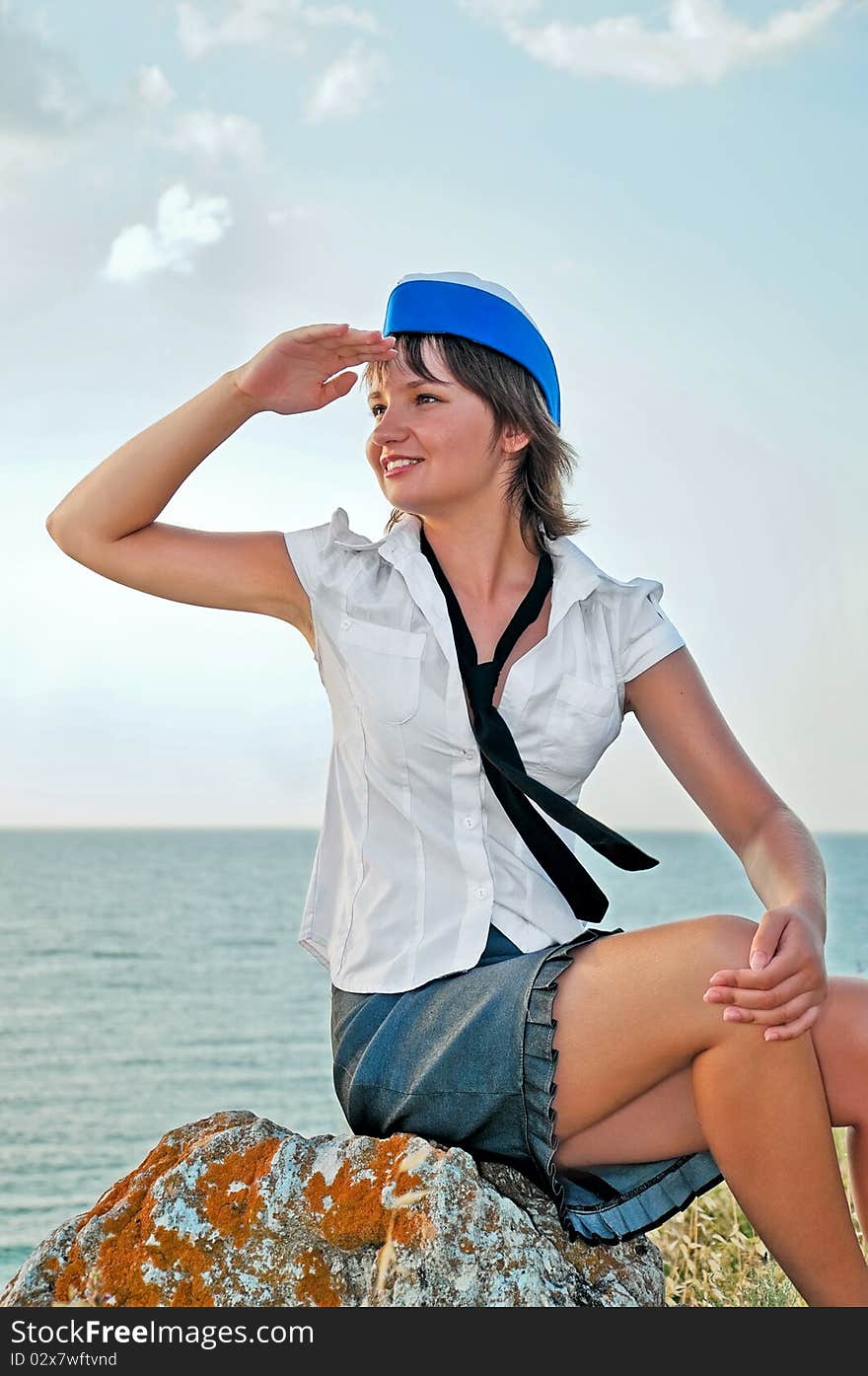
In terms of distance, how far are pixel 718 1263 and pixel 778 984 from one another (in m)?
2.06

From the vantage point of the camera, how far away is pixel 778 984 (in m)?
2.44

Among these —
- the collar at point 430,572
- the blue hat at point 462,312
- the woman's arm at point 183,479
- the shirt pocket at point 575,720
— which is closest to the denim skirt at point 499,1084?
the shirt pocket at point 575,720

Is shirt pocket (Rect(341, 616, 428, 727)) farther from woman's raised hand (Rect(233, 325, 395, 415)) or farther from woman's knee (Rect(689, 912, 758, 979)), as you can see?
woman's knee (Rect(689, 912, 758, 979))

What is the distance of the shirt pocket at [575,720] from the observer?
3.08 m

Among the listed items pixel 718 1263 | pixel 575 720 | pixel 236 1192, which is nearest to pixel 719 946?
pixel 575 720

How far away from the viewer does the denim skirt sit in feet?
8.71

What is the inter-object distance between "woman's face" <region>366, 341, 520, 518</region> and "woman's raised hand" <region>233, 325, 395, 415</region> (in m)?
0.12

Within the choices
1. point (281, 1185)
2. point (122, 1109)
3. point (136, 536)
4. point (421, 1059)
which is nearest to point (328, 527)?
point (136, 536)

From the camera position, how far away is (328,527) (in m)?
3.16

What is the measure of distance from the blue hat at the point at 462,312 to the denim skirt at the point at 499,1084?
4.67 feet

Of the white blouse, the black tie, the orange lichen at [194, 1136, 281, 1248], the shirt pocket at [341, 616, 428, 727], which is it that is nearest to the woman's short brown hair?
the white blouse

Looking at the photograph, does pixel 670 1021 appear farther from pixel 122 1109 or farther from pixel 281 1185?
pixel 122 1109

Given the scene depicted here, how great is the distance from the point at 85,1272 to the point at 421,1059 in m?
0.75

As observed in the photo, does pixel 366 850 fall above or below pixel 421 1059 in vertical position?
above
